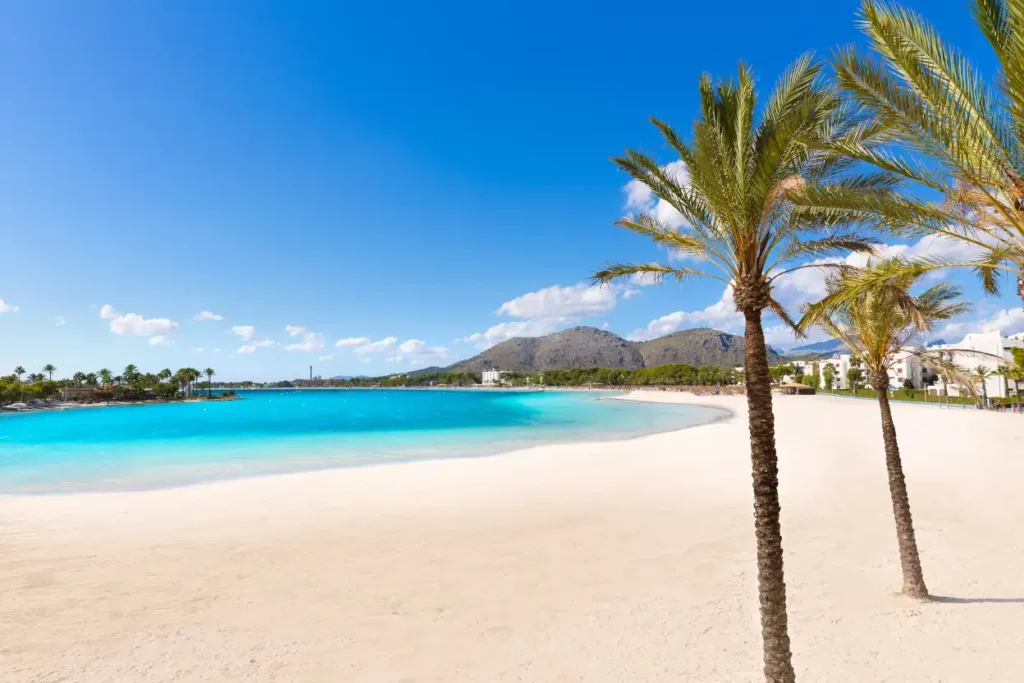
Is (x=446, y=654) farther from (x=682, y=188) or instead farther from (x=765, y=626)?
(x=682, y=188)

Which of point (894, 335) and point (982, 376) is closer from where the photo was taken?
point (982, 376)

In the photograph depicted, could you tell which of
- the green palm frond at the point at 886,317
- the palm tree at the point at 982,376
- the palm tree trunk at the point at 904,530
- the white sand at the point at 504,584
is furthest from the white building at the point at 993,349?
the palm tree trunk at the point at 904,530

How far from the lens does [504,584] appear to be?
916 cm

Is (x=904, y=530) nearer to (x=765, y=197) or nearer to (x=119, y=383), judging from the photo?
(x=765, y=197)

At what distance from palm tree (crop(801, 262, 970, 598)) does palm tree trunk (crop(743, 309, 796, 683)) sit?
135 inches

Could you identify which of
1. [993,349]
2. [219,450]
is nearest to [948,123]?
[219,450]

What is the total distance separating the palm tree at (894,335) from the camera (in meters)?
8.05

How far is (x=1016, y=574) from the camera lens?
28.7 ft

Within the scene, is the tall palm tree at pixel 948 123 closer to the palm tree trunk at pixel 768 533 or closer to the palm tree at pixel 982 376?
the palm tree trunk at pixel 768 533

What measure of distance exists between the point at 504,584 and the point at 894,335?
8761 millimetres

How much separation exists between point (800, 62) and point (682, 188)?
1.89 m

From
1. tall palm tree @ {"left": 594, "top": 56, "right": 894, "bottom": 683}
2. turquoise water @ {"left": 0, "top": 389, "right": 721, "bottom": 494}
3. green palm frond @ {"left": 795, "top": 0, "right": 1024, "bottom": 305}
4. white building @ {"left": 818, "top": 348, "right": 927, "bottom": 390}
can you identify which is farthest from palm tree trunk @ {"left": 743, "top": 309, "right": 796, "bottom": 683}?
white building @ {"left": 818, "top": 348, "right": 927, "bottom": 390}

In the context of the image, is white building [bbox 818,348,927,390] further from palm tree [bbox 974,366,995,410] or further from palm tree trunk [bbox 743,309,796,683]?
palm tree trunk [bbox 743,309,796,683]

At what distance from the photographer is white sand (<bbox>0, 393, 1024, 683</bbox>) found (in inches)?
260
